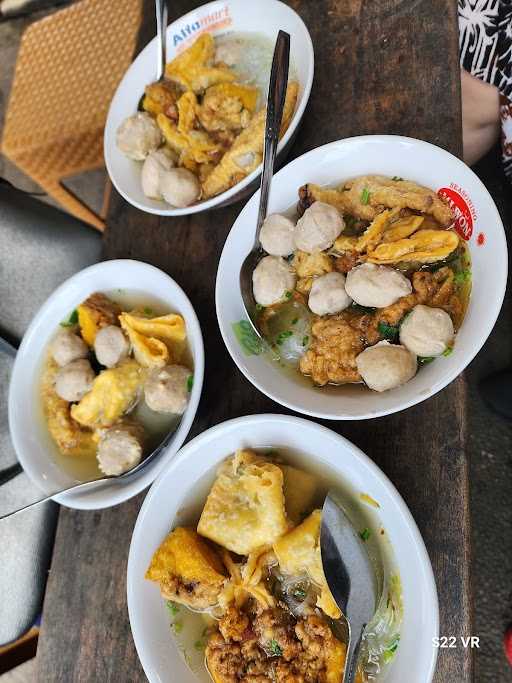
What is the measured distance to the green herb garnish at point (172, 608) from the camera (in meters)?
1.19

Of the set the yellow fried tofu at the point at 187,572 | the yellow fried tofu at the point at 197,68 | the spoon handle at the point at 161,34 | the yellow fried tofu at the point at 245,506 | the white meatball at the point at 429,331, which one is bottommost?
the yellow fried tofu at the point at 187,572

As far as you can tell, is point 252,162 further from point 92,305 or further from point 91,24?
point 91,24

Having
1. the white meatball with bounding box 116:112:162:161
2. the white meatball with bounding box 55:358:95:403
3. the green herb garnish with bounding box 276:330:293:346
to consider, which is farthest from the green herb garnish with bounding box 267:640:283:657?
the white meatball with bounding box 116:112:162:161

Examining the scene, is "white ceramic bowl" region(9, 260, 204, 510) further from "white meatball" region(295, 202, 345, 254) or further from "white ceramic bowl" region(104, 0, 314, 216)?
"white meatball" region(295, 202, 345, 254)

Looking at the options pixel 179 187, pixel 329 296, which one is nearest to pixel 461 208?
pixel 329 296

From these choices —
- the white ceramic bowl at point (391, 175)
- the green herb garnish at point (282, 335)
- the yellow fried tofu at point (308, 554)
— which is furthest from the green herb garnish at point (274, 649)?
the green herb garnish at point (282, 335)

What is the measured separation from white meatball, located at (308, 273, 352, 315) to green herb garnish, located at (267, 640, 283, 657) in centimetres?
65

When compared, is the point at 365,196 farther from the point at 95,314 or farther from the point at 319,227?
the point at 95,314

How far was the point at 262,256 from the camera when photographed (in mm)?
1276

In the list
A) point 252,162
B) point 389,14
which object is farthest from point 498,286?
point 389,14

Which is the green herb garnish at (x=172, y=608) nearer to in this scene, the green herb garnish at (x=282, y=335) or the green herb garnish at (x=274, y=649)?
the green herb garnish at (x=274, y=649)

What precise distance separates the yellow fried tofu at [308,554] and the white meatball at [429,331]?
1.22 ft

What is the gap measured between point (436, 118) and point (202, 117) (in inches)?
22.7

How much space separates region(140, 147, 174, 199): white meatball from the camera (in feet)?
4.51
